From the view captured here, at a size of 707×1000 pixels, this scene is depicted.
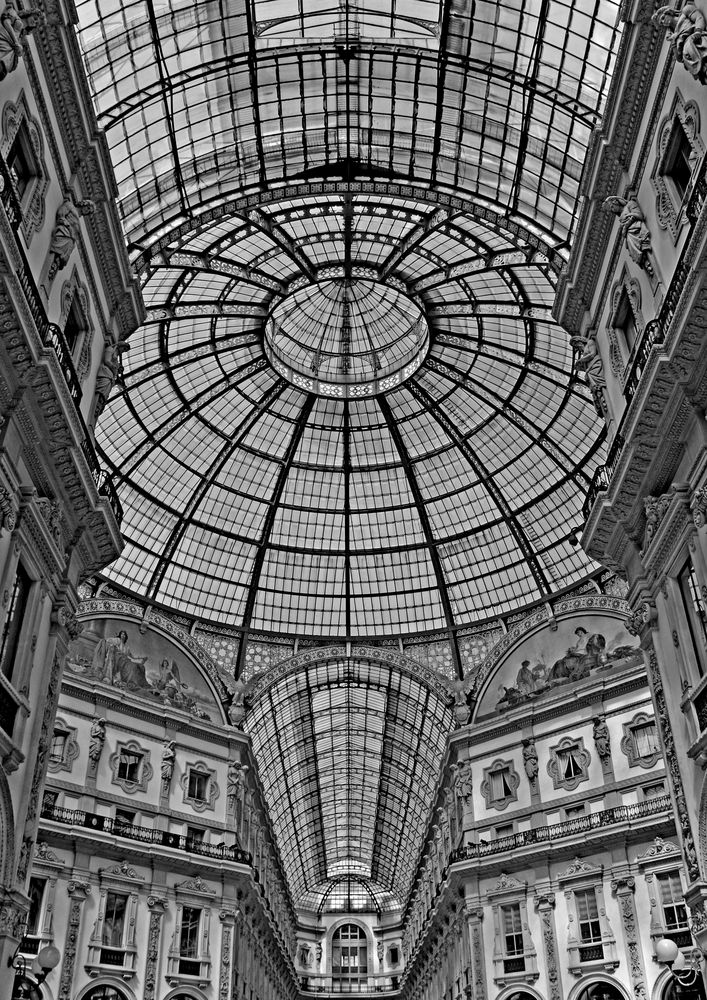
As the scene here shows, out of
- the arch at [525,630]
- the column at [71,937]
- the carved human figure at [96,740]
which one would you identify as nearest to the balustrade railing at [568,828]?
the arch at [525,630]

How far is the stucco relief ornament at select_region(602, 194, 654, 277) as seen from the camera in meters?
20.0

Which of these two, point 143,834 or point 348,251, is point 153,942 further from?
point 348,251

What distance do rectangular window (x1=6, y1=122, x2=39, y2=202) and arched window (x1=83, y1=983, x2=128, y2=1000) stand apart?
28.7m

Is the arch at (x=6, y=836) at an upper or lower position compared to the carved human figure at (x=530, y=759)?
lower

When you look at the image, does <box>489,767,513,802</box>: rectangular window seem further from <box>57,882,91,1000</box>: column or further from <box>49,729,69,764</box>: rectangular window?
<box>49,729,69,764</box>: rectangular window

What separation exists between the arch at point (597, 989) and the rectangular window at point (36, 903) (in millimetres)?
20689

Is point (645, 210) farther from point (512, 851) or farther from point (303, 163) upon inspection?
point (512, 851)

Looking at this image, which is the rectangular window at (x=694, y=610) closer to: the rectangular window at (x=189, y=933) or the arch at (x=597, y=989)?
the arch at (x=597, y=989)

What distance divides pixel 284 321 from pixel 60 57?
27.0m

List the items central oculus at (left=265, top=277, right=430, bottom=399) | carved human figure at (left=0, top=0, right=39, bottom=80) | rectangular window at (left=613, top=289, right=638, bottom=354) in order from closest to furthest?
carved human figure at (left=0, top=0, right=39, bottom=80)
rectangular window at (left=613, top=289, right=638, bottom=354)
central oculus at (left=265, top=277, right=430, bottom=399)

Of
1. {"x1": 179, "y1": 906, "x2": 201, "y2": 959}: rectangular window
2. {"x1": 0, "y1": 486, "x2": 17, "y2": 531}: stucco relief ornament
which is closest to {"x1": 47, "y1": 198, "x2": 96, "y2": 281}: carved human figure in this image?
{"x1": 0, "y1": 486, "x2": 17, "y2": 531}: stucco relief ornament

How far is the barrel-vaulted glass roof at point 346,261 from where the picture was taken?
95.1 ft

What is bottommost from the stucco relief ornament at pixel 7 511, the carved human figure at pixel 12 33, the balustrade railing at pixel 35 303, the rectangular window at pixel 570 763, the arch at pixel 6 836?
the arch at pixel 6 836

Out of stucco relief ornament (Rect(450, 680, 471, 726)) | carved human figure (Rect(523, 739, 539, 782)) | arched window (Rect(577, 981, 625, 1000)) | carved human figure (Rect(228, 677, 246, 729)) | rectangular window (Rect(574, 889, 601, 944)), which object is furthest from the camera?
stucco relief ornament (Rect(450, 680, 471, 726))
